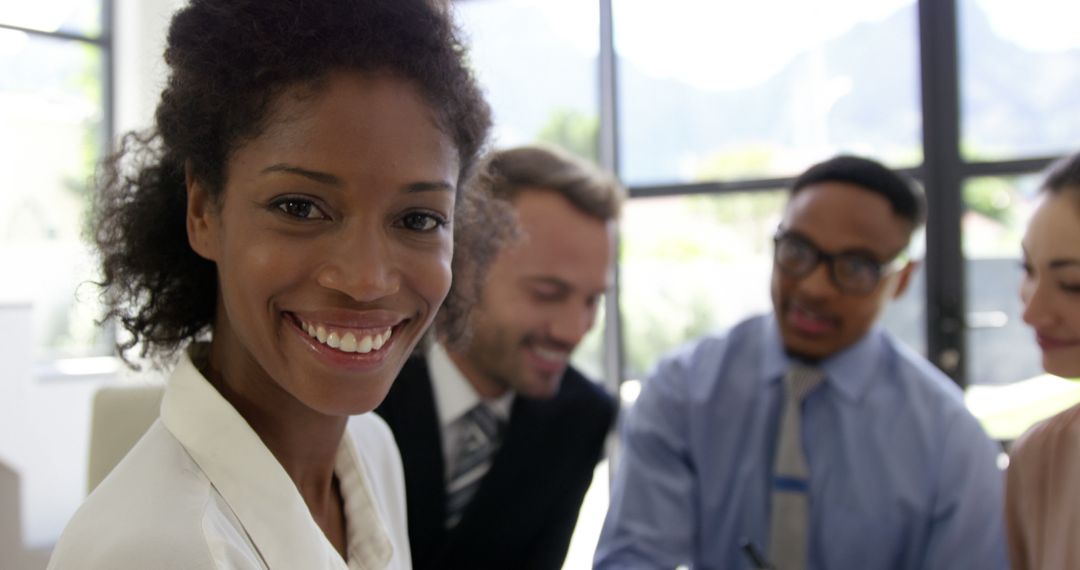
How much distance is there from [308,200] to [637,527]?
Result: 4.64ft

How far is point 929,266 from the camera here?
450cm

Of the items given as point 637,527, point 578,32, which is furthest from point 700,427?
point 578,32

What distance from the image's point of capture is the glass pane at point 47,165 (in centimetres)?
524

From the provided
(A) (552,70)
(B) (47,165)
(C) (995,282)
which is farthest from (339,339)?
(B) (47,165)

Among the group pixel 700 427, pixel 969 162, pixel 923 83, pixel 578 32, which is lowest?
pixel 700 427

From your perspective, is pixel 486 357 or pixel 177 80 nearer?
pixel 177 80

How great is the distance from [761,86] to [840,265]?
114 inches

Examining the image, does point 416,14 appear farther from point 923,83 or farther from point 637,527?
point 923,83

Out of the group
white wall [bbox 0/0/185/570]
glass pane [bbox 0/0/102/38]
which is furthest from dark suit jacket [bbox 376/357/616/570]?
glass pane [bbox 0/0/102/38]

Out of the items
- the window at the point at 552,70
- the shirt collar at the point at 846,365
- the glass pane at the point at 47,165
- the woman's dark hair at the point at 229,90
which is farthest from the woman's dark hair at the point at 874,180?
the glass pane at the point at 47,165

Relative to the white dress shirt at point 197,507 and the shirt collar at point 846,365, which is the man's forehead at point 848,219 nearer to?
the shirt collar at point 846,365

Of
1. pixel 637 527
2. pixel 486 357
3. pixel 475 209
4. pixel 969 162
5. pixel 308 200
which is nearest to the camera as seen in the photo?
pixel 308 200

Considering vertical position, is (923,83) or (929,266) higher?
(923,83)

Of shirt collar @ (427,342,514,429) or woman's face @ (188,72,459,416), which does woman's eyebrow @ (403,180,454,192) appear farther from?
shirt collar @ (427,342,514,429)
